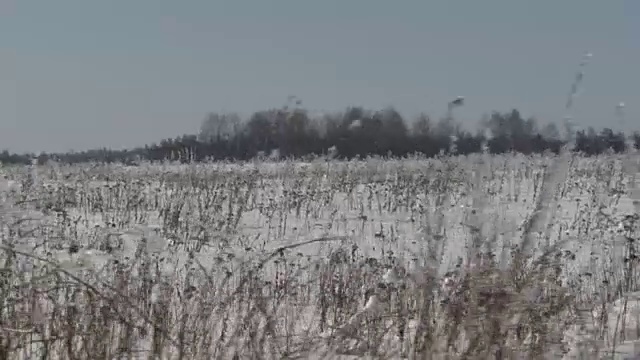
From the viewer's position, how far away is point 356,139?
1565cm

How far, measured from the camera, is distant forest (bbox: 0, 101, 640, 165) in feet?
13.6

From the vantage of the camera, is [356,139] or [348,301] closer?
[348,301]

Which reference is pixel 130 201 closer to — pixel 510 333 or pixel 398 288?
pixel 398 288

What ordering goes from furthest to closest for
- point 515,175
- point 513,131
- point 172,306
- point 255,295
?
point 515,175
point 513,131
point 172,306
point 255,295

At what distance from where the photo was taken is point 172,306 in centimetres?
373

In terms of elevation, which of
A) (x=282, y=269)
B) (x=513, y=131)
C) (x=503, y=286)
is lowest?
(x=282, y=269)

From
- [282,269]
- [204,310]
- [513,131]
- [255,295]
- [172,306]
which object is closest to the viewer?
[204,310]

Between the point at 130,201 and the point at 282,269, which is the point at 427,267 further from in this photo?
the point at 130,201

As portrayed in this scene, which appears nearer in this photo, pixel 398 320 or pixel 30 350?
pixel 30 350

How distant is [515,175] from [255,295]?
1222 cm

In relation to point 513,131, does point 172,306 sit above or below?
below

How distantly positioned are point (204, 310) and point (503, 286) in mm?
1196

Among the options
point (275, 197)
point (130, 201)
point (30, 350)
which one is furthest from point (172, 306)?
point (275, 197)

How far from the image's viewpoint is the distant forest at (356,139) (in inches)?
163
